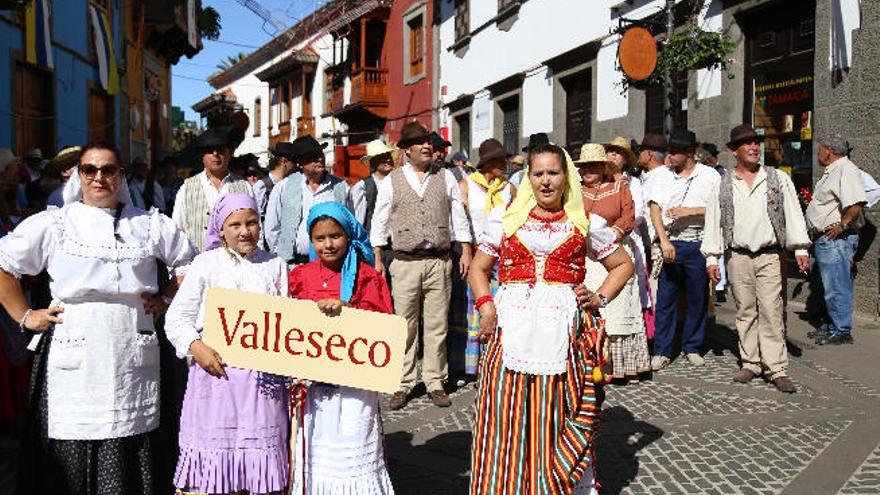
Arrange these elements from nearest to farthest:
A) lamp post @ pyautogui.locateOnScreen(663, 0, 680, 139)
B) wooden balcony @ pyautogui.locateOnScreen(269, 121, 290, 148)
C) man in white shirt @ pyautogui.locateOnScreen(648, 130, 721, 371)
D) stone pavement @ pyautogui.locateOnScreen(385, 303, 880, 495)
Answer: stone pavement @ pyautogui.locateOnScreen(385, 303, 880, 495) < man in white shirt @ pyautogui.locateOnScreen(648, 130, 721, 371) < lamp post @ pyautogui.locateOnScreen(663, 0, 680, 139) < wooden balcony @ pyautogui.locateOnScreen(269, 121, 290, 148)

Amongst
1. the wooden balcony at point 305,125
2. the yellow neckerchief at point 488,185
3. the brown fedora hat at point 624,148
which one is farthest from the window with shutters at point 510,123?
the wooden balcony at point 305,125

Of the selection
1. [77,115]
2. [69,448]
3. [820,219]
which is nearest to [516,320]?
[69,448]

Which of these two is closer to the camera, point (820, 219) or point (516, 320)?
point (516, 320)

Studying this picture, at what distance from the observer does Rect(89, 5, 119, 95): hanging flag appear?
16.7 metres

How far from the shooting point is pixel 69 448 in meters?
3.43

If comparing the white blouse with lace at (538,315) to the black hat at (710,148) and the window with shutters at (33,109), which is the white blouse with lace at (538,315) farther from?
the window with shutters at (33,109)

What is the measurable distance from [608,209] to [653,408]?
1.50 metres

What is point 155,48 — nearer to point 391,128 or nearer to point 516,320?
point 391,128

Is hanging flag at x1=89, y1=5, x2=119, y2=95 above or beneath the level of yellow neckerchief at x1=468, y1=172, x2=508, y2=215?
above

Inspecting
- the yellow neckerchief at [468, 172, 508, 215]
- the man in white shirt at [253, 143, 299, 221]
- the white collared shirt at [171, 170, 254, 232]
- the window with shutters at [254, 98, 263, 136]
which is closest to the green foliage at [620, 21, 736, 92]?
the yellow neckerchief at [468, 172, 508, 215]

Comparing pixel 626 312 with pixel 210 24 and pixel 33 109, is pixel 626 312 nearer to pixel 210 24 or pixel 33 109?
pixel 33 109

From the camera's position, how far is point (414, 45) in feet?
82.0

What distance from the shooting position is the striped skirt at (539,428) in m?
3.74

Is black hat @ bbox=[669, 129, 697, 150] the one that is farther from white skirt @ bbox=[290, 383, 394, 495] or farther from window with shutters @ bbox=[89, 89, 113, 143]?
window with shutters @ bbox=[89, 89, 113, 143]
